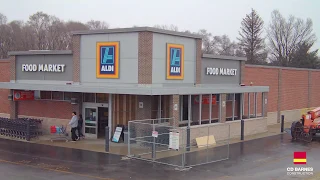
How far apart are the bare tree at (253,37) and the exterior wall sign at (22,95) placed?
55.6 m

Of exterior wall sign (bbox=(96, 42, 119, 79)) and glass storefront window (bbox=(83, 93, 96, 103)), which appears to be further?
glass storefront window (bbox=(83, 93, 96, 103))

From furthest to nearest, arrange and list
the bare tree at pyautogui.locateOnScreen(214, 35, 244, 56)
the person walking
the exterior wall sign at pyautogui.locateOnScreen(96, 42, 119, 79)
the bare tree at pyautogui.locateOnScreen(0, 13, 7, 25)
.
A: 1. the bare tree at pyautogui.locateOnScreen(214, 35, 244, 56)
2. the bare tree at pyautogui.locateOnScreen(0, 13, 7, 25)
3. the person walking
4. the exterior wall sign at pyautogui.locateOnScreen(96, 42, 119, 79)

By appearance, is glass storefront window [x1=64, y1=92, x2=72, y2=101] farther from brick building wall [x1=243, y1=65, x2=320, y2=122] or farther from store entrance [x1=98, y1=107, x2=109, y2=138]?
brick building wall [x1=243, y1=65, x2=320, y2=122]

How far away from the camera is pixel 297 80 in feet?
130

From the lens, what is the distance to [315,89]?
4356 centimetres

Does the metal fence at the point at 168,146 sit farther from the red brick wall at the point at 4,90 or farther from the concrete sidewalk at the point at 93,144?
the red brick wall at the point at 4,90

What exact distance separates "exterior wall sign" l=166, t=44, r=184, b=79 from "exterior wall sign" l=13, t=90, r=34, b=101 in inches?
377

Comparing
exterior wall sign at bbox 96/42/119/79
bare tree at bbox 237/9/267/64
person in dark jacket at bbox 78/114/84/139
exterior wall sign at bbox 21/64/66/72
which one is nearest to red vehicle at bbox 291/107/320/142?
exterior wall sign at bbox 96/42/119/79

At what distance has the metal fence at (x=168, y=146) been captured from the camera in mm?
17938

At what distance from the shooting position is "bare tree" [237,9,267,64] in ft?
251

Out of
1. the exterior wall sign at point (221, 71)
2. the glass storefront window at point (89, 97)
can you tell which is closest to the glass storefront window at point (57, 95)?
the glass storefront window at point (89, 97)

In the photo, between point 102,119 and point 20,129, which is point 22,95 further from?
point 102,119

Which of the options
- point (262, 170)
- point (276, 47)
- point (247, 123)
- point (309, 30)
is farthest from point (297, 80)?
point (309, 30)

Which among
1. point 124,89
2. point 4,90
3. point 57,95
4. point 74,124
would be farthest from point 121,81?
point 4,90
